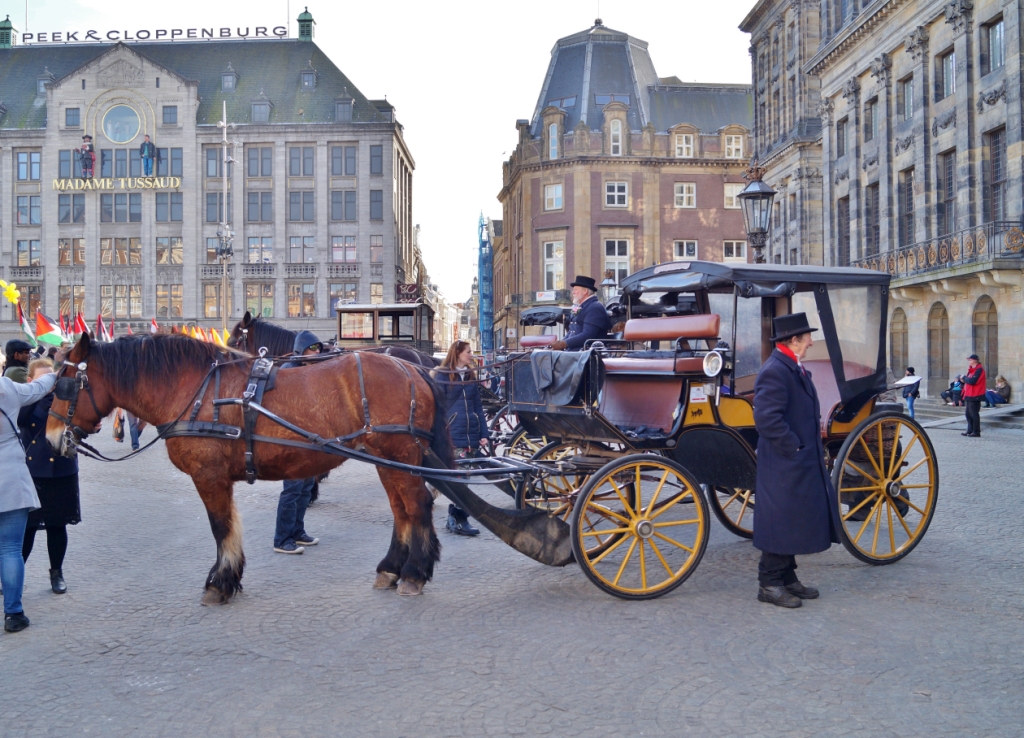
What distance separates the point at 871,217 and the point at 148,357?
30.7 m

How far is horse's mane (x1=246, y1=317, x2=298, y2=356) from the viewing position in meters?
9.99

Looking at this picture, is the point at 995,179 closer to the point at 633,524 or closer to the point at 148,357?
the point at 633,524

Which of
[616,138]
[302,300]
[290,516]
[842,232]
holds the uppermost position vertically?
[616,138]

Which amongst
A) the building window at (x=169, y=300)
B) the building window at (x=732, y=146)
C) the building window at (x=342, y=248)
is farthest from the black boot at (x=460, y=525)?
the building window at (x=169, y=300)

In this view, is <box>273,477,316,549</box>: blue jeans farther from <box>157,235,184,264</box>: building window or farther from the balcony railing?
<box>157,235,184,264</box>: building window

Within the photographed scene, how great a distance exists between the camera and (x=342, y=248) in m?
65.2

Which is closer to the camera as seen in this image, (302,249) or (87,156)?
(87,156)

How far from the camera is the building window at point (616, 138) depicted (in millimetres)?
52469

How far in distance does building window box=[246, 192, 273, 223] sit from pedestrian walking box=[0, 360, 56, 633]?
6229 centimetres

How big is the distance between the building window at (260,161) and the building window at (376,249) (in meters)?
9.17

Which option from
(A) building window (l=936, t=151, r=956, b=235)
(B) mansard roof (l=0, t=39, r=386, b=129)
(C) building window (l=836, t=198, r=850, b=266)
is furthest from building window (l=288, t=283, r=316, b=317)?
(A) building window (l=936, t=151, r=956, b=235)

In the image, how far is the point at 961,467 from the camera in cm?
1330

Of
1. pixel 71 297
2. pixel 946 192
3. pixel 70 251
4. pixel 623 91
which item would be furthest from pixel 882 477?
pixel 70 251

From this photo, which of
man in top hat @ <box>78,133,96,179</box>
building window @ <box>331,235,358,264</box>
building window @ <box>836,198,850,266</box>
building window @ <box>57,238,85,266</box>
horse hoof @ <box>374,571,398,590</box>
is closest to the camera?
horse hoof @ <box>374,571,398,590</box>
